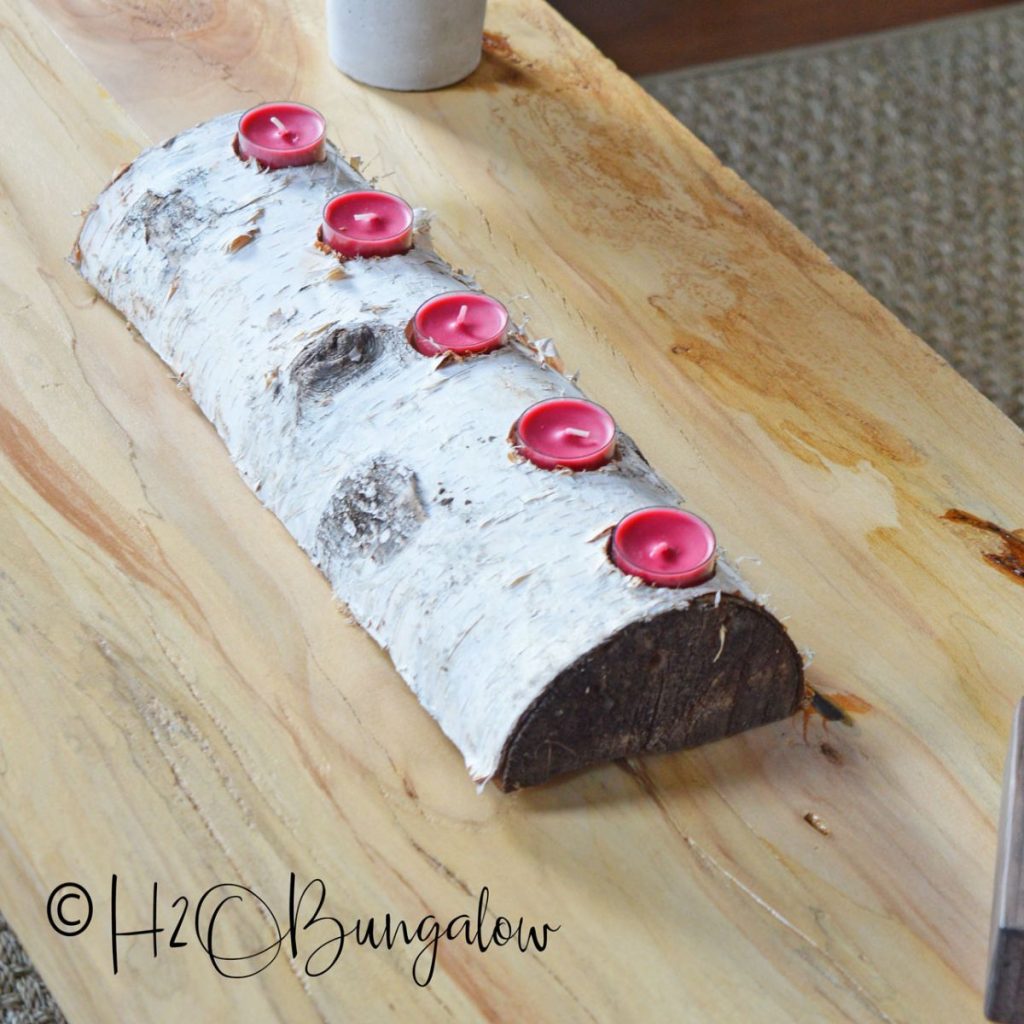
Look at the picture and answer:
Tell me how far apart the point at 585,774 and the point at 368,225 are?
402 millimetres

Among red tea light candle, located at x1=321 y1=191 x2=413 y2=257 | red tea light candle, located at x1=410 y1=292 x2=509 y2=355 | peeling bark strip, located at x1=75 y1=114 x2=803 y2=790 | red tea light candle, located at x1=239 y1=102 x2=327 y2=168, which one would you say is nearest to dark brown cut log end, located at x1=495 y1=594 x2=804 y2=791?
peeling bark strip, located at x1=75 y1=114 x2=803 y2=790

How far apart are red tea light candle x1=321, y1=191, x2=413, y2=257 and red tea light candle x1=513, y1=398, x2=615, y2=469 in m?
0.19

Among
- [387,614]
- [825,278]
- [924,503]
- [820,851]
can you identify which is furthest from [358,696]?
[825,278]

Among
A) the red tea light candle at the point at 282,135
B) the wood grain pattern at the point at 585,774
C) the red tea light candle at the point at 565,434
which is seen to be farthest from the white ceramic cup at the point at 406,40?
the red tea light candle at the point at 565,434

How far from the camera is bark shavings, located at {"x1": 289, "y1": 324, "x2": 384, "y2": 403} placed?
99cm

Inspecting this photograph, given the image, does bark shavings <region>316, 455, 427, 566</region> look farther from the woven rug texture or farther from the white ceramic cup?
the white ceramic cup

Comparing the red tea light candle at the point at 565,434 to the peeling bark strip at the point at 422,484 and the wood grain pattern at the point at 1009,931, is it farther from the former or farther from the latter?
the wood grain pattern at the point at 1009,931

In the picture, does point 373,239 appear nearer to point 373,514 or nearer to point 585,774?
point 373,514

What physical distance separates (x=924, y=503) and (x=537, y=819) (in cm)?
36

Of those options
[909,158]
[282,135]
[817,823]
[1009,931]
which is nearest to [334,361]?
[282,135]

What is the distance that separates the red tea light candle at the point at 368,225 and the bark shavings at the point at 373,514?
0.17 metres

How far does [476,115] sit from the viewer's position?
4.38ft

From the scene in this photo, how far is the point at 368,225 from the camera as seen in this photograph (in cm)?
106

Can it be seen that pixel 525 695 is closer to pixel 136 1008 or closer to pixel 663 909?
pixel 663 909
